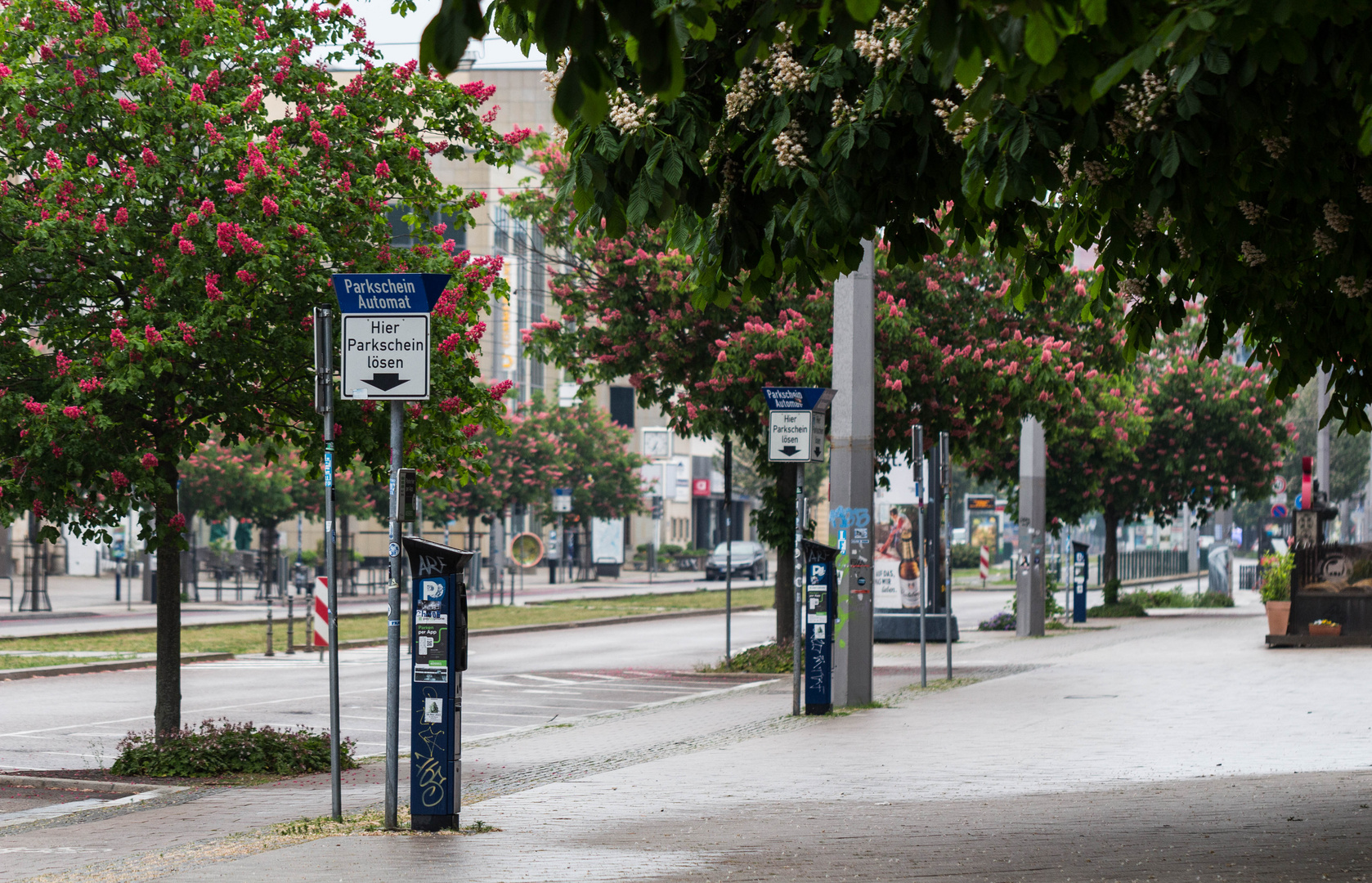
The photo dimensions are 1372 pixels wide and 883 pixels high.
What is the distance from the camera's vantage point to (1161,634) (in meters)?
29.2

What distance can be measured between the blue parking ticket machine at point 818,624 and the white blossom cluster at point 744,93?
8.09 metres

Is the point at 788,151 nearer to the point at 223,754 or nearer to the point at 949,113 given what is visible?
the point at 949,113

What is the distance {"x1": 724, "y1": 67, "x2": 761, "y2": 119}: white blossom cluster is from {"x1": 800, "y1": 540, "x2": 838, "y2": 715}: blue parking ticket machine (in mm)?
8087

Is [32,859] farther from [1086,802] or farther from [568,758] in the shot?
[1086,802]

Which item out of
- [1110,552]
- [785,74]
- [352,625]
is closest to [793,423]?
[785,74]

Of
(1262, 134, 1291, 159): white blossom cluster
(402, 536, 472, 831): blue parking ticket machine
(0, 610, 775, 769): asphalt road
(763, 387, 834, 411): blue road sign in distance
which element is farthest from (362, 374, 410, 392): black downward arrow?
(763, 387, 834, 411): blue road sign in distance

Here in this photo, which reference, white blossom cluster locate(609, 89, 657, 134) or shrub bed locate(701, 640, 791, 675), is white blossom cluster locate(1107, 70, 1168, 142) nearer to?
white blossom cluster locate(609, 89, 657, 134)

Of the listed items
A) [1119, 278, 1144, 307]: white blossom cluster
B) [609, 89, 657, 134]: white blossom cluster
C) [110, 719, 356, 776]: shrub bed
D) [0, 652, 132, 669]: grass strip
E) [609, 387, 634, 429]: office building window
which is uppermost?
[609, 387, 634, 429]: office building window

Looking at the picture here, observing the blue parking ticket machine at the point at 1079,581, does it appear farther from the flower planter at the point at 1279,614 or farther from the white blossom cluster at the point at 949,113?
the white blossom cluster at the point at 949,113

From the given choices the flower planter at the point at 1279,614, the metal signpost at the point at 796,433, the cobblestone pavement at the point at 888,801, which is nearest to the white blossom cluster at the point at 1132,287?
the cobblestone pavement at the point at 888,801

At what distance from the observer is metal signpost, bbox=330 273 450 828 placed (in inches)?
350

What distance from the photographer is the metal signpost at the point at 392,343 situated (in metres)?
8.89

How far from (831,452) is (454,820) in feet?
26.7

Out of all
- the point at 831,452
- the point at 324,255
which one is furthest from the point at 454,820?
the point at 831,452
